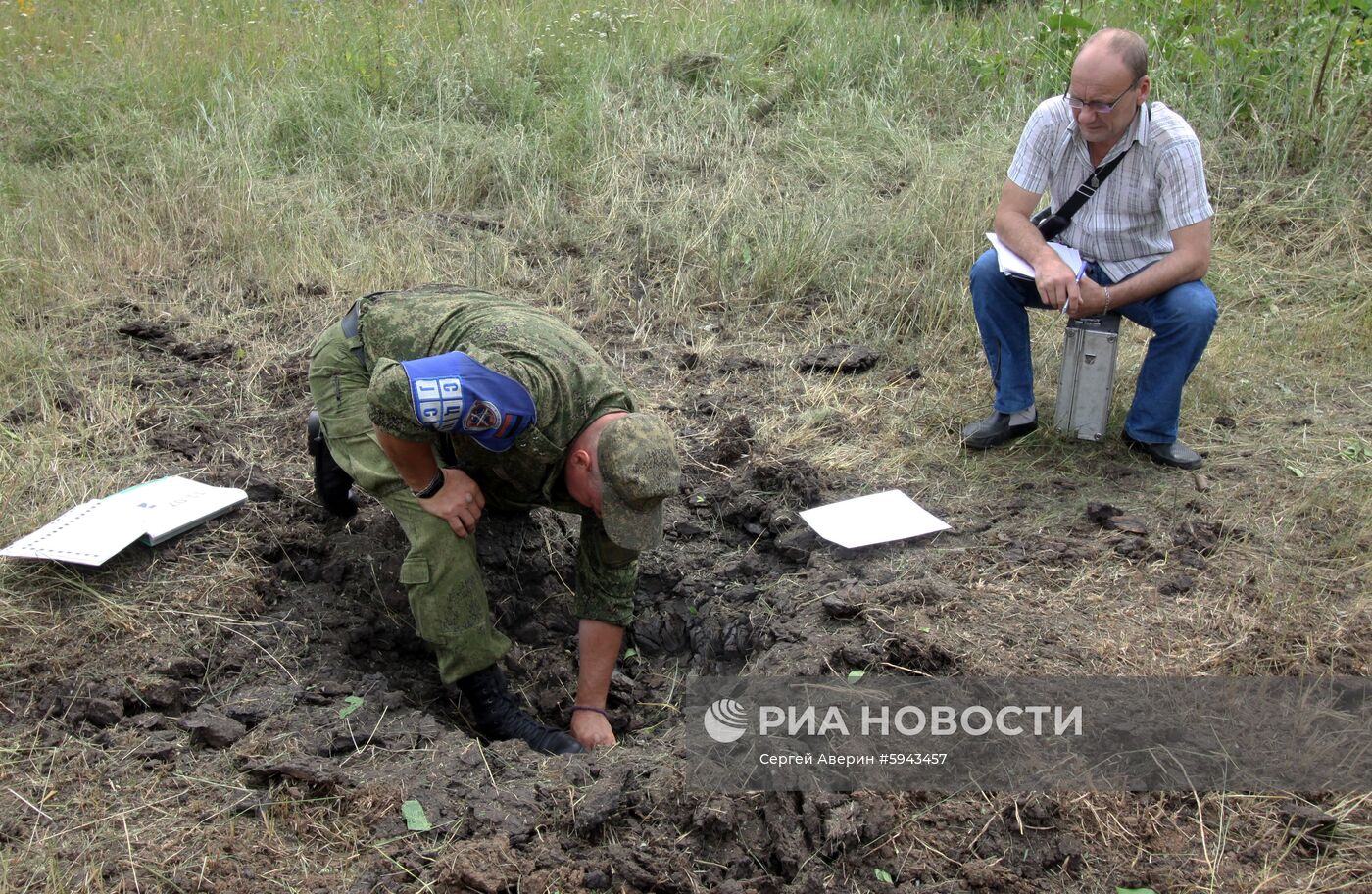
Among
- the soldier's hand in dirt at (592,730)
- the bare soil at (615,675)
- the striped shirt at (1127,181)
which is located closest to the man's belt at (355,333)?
the bare soil at (615,675)

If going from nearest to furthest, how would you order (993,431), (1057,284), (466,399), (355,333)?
1. (466,399)
2. (355,333)
3. (1057,284)
4. (993,431)

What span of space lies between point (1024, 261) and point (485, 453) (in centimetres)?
202

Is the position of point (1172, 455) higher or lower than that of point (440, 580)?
lower

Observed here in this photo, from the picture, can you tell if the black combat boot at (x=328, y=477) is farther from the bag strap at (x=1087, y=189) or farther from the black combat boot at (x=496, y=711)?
the bag strap at (x=1087, y=189)

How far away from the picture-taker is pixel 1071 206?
13.1ft

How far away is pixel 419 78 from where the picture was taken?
6.83 metres

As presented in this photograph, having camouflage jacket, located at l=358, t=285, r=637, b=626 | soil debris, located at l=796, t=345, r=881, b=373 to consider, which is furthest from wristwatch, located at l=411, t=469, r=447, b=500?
soil debris, located at l=796, t=345, r=881, b=373

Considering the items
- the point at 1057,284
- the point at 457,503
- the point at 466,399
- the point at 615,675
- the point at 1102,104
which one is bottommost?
the point at 615,675

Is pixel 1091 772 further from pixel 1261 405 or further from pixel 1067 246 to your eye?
pixel 1261 405

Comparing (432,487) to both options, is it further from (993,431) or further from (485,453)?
(993,431)

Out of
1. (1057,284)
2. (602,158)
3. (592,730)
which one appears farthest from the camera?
(602,158)

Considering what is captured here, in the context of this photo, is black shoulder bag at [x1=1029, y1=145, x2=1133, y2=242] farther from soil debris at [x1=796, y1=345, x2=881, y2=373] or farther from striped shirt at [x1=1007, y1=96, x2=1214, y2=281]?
soil debris at [x1=796, y1=345, x2=881, y2=373]

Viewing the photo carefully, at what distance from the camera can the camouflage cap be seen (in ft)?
8.87

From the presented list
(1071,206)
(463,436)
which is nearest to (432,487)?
(463,436)
